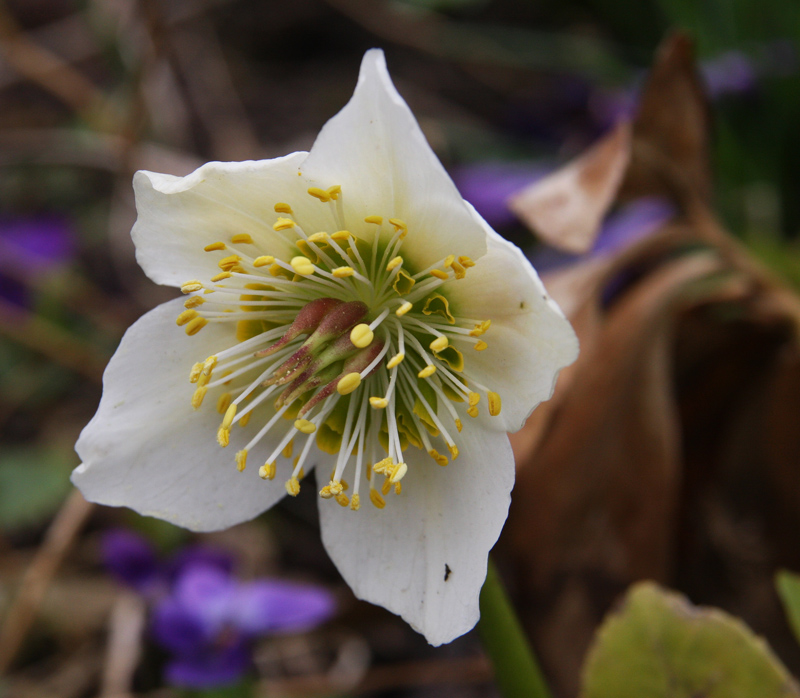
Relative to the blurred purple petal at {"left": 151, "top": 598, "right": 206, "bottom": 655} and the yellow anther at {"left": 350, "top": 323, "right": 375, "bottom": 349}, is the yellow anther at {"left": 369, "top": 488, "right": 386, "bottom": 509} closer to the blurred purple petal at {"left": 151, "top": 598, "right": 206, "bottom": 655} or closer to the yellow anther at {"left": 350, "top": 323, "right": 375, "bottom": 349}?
the yellow anther at {"left": 350, "top": 323, "right": 375, "bottom": 349}

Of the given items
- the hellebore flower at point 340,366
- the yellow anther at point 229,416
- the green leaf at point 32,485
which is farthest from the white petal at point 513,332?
the green leaf at point 32,485

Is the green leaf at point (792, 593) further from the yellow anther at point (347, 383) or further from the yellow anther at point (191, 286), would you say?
the yellow anther at point (191, 286)

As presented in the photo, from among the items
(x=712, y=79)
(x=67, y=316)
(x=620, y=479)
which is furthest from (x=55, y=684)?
(x=712, y=79)

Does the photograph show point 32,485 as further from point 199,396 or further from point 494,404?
point 494,404

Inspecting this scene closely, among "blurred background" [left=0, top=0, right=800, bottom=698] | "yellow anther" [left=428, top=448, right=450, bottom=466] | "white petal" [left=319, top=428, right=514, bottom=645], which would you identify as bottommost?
"blurred background" [left=0, top=0, right=800, bottom=698]

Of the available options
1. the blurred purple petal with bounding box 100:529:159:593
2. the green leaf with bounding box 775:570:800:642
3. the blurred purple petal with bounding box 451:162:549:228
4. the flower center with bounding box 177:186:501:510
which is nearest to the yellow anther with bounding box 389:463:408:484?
the flower center with bounding box 177:186:501:510
